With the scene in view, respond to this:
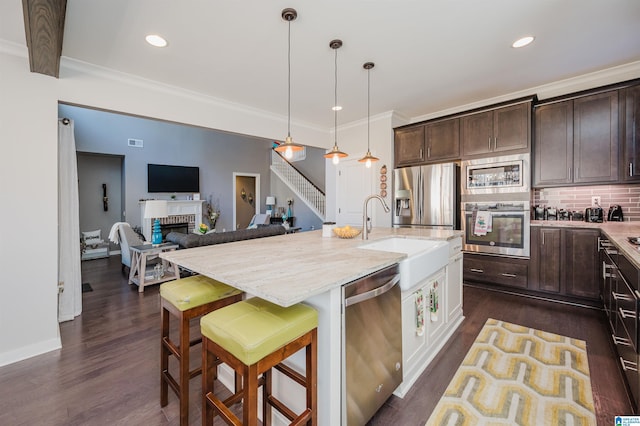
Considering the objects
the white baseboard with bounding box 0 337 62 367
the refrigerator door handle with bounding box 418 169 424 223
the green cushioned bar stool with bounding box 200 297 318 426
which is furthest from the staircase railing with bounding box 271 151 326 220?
the green cushioned bar stool with bounding box 200 297 318 426

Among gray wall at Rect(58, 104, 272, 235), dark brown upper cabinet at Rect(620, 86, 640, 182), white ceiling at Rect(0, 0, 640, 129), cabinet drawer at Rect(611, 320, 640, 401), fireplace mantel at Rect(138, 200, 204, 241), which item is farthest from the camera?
fireplace mantel at Rect(138, 200, 204, 241)

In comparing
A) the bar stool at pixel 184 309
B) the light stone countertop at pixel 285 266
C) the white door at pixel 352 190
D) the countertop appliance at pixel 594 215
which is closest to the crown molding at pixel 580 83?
the countertop appliance at pixel 594 215

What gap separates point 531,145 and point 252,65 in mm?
3511

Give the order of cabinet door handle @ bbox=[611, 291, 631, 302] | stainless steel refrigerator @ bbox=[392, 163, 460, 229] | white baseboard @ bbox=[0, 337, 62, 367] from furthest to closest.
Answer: stainless steel refrigerator @ bbox=[392, 163, 460, 229]
white baseboard @ bbox=[0, 337, 62, 367]
cabinet door handle @ bbox=[611, 291, 631, 302]

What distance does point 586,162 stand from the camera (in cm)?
319

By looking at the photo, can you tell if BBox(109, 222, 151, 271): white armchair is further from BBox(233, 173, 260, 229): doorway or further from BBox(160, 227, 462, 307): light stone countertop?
BBox(233, 173, 260, 229): doorway

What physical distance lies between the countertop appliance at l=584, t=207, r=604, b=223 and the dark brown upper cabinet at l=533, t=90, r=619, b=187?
390 mm

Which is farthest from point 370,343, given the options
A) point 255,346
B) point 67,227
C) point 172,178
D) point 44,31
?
point 172,178

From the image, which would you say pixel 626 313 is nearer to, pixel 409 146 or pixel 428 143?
pixel 428 143

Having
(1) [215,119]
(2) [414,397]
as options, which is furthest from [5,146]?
(2) [414,397]

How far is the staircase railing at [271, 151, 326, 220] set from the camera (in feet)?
27.1

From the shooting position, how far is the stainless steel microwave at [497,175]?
3.45 m

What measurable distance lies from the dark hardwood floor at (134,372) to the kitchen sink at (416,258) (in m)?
0.73

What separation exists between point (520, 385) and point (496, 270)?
2.09 meters
